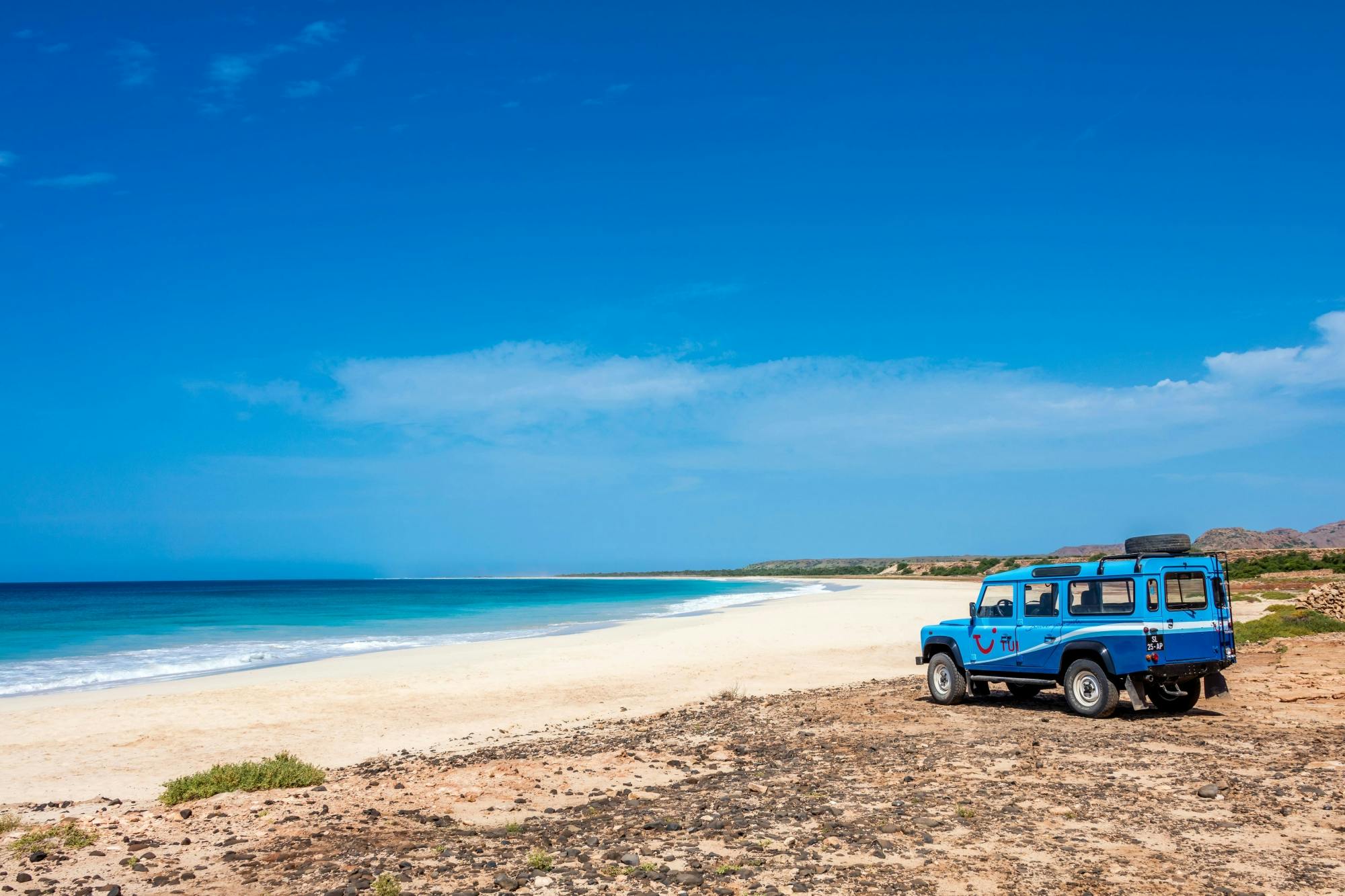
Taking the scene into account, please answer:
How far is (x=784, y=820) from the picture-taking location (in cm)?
916

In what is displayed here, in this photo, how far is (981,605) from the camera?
16.5 metres

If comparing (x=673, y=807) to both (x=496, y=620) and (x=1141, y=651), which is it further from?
(x=496, y=620)

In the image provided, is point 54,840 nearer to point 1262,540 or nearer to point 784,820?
point 784,820

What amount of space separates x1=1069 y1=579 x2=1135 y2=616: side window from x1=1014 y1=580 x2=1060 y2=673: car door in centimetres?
29

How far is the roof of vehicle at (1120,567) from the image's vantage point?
13.9m

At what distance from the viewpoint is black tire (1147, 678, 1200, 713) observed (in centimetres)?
1484

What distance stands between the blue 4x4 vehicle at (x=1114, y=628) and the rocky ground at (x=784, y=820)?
2.37 feet

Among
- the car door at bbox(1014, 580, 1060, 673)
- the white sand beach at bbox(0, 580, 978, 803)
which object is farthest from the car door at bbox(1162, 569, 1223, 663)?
the white sand beach at bbox(0, 580, 978, 803)

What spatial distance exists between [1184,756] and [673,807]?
674 centimetres

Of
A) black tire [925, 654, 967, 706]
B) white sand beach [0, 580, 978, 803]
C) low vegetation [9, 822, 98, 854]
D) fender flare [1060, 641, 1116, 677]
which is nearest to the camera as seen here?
low vegetation [9, 822, 98, 854]

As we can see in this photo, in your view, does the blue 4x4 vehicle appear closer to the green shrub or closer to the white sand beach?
the white sand beach

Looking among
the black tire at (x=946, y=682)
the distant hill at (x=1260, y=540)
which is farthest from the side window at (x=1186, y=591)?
the distant hill at (x=1260, y=540)

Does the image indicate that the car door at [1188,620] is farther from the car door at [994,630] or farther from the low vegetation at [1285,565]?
the low vegetation at [1285,565]

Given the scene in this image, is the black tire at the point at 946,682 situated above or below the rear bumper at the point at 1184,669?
below
